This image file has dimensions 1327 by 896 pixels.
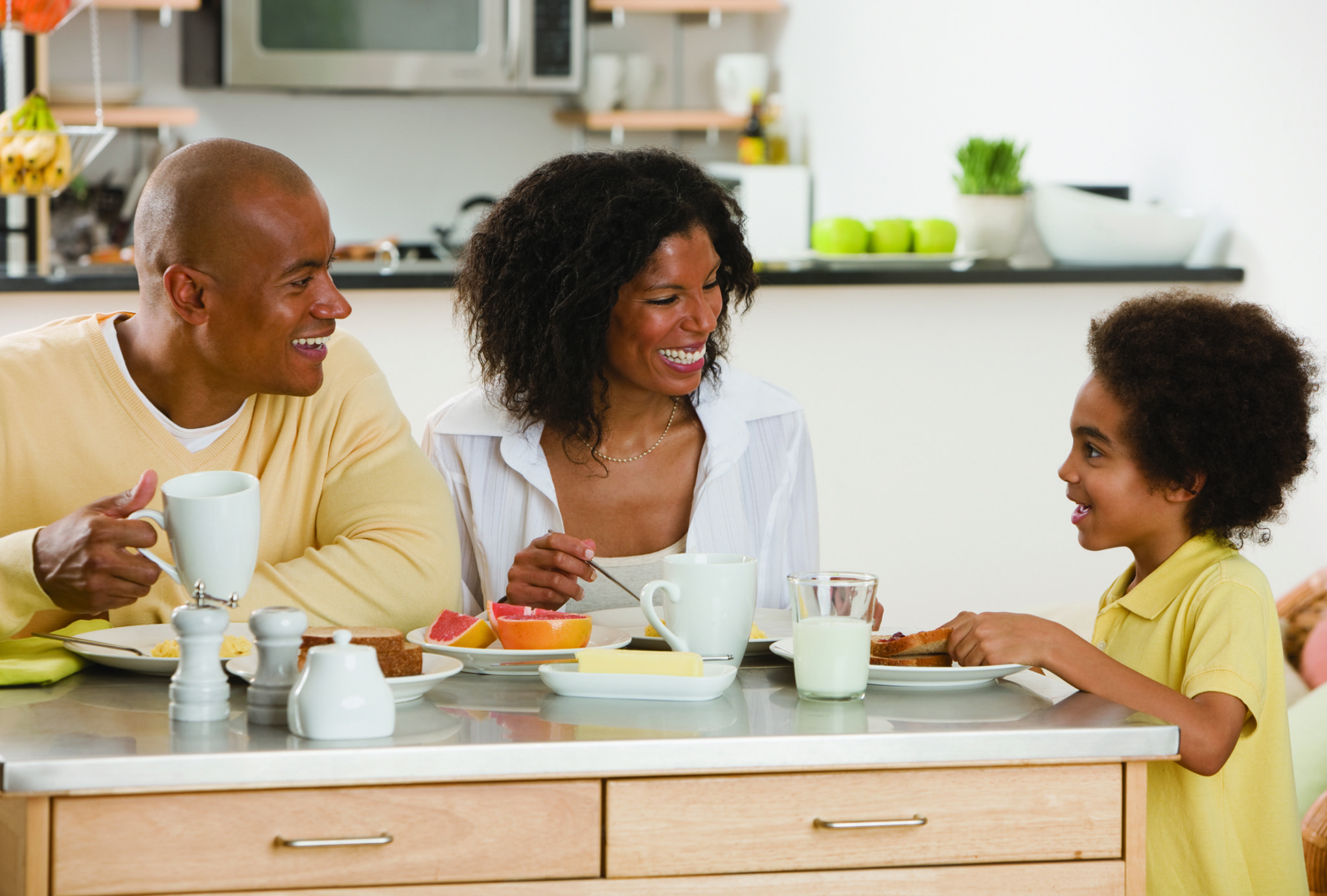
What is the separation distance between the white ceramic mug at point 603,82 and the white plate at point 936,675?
175 inches

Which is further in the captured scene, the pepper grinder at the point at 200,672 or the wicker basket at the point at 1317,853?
the wicker basket at the point at 1317,853

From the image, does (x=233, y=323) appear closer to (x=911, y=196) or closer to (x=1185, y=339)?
(x=1185, y=339)

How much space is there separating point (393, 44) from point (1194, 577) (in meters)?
4.07

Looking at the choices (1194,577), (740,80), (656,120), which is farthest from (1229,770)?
(740,80)

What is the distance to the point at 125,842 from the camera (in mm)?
1019

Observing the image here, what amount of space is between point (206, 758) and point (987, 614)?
2.30 ft

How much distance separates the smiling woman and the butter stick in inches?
25.5

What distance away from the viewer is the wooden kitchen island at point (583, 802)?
40.1 inches

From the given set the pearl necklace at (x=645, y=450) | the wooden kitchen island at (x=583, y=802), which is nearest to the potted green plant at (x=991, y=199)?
the pearl necklace at (x=645, y=450)

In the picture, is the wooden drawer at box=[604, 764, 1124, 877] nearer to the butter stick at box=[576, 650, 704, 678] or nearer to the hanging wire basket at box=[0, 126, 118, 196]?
the butter stick at box=[576, 650, 704, 678]

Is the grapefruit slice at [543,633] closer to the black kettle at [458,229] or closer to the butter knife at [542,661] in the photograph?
the butter knife at [542,661]

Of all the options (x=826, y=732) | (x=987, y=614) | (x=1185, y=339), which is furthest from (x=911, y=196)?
(x=826, y=732)

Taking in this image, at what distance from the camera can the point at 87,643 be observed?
135cm

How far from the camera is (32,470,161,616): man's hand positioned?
124cm
